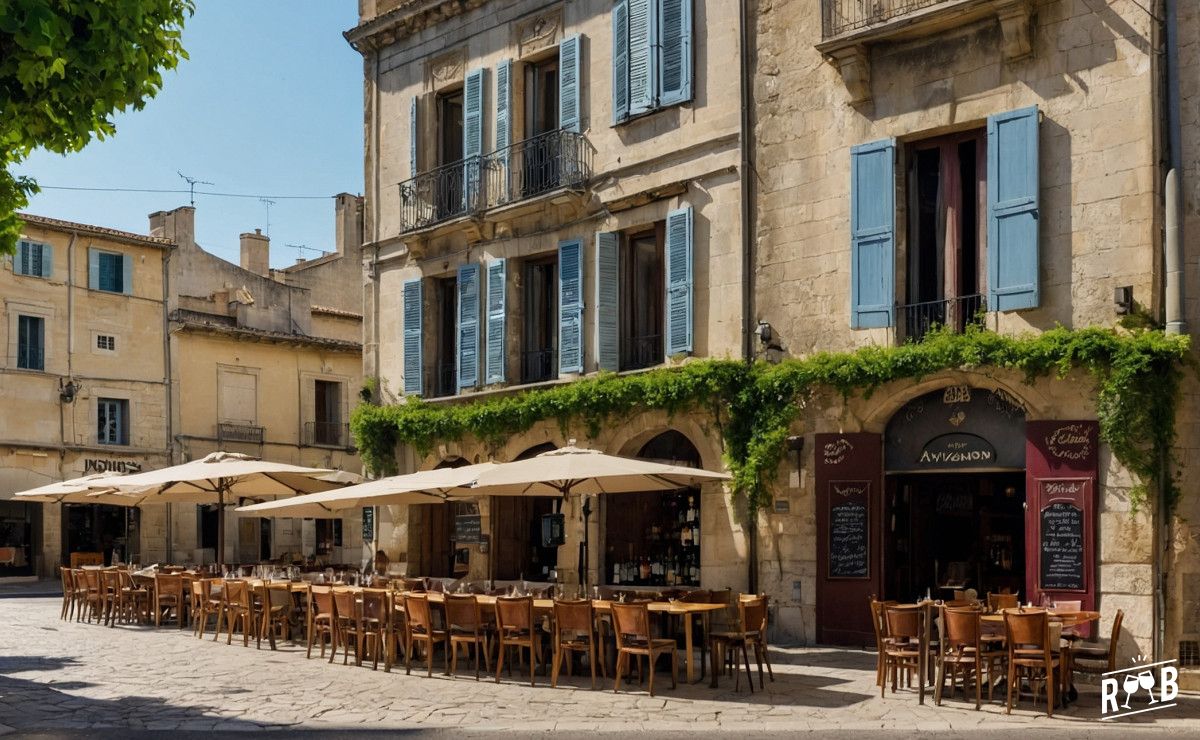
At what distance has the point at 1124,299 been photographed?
44.4 ft

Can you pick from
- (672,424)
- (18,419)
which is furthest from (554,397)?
(18,419)

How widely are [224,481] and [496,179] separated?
602cm

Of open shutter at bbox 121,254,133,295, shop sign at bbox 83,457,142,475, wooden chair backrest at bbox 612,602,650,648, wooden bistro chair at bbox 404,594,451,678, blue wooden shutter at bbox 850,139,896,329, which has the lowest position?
wooden bistro chair at bbox 404,594,451,678

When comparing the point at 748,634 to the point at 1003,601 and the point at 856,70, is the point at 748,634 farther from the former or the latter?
the point at 856,70

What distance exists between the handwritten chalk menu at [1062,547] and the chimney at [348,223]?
1249 inches

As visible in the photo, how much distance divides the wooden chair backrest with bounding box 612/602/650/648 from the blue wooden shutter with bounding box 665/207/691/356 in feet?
19.5

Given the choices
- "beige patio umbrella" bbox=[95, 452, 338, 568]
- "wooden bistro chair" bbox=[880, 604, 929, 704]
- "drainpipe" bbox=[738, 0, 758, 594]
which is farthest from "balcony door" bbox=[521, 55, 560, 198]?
"wooden bistro chair" bbox=[880, 604, 929, 704]

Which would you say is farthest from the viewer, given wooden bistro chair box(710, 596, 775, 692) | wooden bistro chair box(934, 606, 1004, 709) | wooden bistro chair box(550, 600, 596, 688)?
wooden bistro chair box(550, 600, 596, 688)

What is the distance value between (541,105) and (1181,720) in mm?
13331

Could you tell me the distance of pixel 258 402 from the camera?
3838 cm

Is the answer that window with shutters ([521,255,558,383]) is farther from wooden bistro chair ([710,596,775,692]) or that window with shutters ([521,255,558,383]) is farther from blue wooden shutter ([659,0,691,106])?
wooden bistro chair ([710,596,775,692])

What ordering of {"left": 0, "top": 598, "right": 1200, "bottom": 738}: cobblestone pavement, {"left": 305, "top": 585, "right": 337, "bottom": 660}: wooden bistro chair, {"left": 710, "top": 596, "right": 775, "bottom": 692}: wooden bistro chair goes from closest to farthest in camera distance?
{"left": 0, "top": 598, "right": 1200, "bottom": 738}: cobblestone pavement → {"left": 710, "top": 596, "right": 775, "bottom": 692}: wooden bistro chair → {"left": 305, "top": 585, "right": 337, "bottom": 660}: wooden bistro chair

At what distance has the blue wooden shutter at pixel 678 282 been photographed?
17531 millimetres

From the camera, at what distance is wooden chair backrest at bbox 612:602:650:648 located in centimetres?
1193
